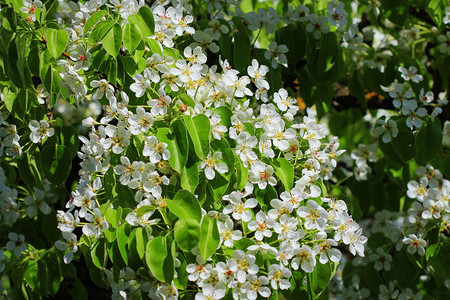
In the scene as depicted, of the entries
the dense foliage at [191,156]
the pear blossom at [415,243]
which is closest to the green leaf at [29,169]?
the dense foliage at [191,156]

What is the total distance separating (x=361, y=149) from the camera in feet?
7.06

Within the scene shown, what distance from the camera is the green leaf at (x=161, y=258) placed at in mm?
1125

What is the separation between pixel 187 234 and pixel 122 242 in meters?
0.17

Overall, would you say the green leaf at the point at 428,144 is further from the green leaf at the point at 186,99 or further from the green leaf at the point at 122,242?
the green leaf at the point at 122,242

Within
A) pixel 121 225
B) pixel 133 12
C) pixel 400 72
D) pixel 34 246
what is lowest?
pixel 34 246

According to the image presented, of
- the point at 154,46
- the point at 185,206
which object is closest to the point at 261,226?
the point at 185,206

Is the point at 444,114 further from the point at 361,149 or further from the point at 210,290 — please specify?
the point at 210,290

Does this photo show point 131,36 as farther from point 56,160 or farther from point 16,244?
point 16,244

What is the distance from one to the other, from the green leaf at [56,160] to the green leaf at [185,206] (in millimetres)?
495

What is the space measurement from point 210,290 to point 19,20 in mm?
889

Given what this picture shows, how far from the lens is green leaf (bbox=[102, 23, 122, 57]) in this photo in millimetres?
1275

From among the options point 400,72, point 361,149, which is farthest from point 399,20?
point 361,149

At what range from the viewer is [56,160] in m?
1.52

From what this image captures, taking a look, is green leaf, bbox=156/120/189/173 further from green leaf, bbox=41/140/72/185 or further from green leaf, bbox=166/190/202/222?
green leaf, bbox=41/140/72/185
